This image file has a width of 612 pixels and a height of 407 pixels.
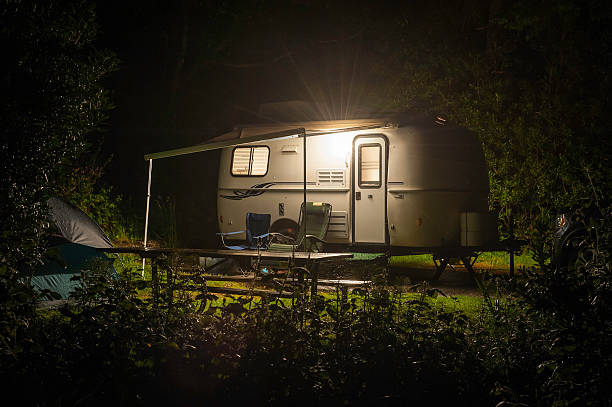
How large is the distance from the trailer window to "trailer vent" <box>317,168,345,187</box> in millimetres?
1053

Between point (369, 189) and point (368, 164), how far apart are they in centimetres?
42

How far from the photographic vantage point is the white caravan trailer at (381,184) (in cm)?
955

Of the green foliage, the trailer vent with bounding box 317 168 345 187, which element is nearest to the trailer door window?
the trailer vent with bounding box 317 168 345 187

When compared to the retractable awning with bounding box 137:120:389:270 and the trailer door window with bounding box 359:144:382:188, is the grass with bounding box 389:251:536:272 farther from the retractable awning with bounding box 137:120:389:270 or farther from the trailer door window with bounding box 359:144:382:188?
the retractable awning with bounding box 137:120:389:270

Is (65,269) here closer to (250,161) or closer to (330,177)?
(330,177)

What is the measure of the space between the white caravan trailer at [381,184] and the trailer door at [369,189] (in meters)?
0.02

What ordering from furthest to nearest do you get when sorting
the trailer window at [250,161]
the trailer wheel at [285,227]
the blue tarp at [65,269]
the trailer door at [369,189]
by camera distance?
the trailer window at [250,161]
the trailer wheel at [285,227]
the trailer door at [369,189]
the blue tarp at [65,269]

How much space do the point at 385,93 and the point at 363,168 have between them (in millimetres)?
7441

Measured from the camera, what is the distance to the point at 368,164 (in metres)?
10.2

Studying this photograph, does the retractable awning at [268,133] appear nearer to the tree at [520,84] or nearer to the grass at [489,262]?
the grass at [489,262]

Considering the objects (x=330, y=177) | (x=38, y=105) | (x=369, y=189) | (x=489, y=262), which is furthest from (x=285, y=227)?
(x=38, y=105)

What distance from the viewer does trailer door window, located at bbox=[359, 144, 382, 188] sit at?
33.2 feet

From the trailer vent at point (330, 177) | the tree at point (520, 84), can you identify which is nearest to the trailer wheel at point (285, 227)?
the trailer vent at point (330, 177)

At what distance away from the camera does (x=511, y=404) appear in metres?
3.00
